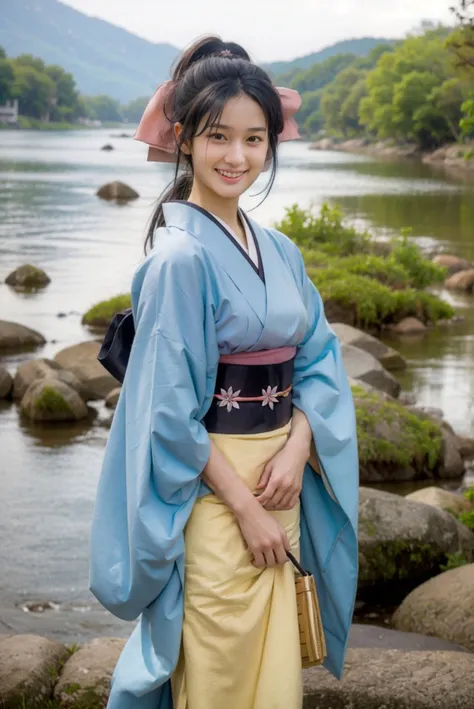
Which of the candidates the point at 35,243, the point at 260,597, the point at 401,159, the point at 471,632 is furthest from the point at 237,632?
the point at 401,159

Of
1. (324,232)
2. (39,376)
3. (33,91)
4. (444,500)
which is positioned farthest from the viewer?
(33,91)

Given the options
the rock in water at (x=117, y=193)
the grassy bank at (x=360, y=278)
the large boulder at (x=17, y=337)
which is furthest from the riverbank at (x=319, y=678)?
the rock in water at (x=117, y=193)

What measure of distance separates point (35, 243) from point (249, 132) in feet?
57.3

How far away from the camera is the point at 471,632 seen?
402 centimetres

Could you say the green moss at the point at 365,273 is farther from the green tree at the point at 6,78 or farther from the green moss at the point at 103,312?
the green tree at the point at 6,78

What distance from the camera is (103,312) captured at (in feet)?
38.8

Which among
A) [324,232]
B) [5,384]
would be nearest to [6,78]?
[324,232]

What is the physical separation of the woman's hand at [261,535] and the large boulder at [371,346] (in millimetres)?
7270

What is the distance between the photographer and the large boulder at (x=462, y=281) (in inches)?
589

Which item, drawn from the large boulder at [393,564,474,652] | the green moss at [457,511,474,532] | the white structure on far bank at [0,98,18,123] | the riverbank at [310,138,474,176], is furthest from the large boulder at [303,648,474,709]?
the white structure on far bank at [0,98,18,123]

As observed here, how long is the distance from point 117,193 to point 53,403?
75.9ft

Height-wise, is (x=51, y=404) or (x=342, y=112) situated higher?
(x=342, y=112)

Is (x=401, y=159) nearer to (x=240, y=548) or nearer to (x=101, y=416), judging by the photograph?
(x=101, y=416)

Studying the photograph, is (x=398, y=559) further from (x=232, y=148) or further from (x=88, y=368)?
(x=88, y=368)
